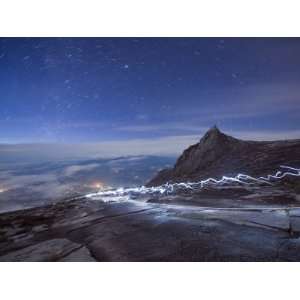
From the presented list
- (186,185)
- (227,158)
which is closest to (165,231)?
(186,185)

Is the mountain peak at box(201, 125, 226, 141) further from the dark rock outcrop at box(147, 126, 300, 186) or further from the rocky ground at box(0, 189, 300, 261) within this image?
the rocky ground at box(0, 189, 300, 261)

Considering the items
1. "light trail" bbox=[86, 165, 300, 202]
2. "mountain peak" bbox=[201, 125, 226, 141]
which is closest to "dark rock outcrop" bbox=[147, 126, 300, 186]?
"mountain peak" bbox=[201, 125, 226, 141]

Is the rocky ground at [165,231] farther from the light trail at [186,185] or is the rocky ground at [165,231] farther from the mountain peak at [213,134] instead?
the mountain peak at [213,134]

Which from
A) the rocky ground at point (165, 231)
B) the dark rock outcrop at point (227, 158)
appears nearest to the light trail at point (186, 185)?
the dark rock outcrop at point (227, 158)

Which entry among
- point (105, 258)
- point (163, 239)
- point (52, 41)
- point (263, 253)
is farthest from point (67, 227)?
point (52, 41)

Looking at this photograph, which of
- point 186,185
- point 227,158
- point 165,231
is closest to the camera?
point 165,231

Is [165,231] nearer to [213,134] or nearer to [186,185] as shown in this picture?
[186,185]
